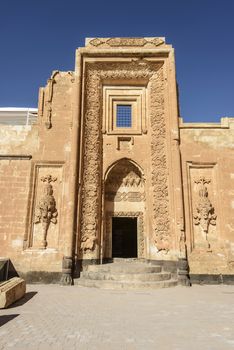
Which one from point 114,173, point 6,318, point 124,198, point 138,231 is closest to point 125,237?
point 138,231

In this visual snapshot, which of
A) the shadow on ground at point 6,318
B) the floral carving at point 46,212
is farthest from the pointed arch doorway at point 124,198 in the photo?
the shadow on ground at point 6,318

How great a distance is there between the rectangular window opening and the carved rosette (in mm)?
1036

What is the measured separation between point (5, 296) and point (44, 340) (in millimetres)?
2546

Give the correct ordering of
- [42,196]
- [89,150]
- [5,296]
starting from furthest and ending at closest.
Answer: [89,150] → [42,196] → [5,296]

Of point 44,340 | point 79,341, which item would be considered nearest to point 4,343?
point 44,340

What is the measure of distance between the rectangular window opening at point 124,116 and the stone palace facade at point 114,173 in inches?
2.1

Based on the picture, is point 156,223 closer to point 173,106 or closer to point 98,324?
point 173,106

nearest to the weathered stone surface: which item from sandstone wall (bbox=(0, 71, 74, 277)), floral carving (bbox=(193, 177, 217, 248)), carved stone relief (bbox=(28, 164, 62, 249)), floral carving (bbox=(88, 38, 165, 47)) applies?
sandstone wall (bbox=(0, 71, 74, 277))

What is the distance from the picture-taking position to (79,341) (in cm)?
415

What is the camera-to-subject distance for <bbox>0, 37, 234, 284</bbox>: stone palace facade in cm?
1102

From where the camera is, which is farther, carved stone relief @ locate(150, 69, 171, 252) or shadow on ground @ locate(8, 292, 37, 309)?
carved stone relief @ locate(150, 69, 171, 252)

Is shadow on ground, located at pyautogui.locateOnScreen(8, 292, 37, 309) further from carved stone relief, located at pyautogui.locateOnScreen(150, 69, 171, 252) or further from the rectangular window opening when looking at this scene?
the rectangular window opening

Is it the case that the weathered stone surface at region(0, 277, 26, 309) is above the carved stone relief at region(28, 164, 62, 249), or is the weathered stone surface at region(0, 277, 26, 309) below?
below

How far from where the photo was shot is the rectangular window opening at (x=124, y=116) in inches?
535
